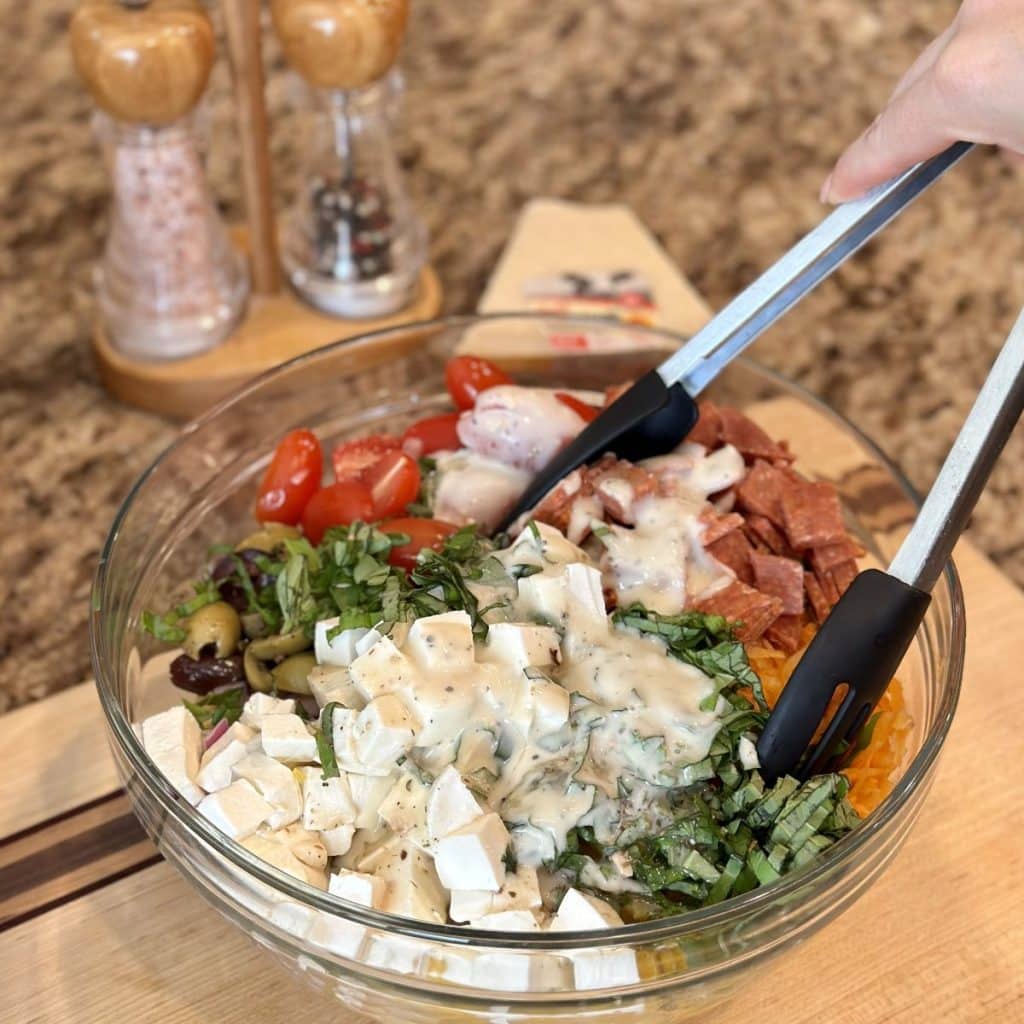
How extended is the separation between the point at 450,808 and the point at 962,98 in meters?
0.77

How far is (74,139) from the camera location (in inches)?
98.7

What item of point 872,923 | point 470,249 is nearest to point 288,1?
point 470,249

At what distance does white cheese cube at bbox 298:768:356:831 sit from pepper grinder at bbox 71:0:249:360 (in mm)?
1010

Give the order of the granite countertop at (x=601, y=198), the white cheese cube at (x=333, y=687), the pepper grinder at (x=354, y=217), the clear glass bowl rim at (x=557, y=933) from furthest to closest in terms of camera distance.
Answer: the pepper grinder at (x=354, y=217) < the granite countertop at (x=601, y=198) < the white cheese cube at (x=333, y=687) < the clear glass bowl rim at (x=557, y=933)

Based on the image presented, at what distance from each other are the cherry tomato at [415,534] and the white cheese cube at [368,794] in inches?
11.9

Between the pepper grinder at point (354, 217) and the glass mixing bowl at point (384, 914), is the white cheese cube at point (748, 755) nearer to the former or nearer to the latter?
the glass mixing bowl at point (384, 914)

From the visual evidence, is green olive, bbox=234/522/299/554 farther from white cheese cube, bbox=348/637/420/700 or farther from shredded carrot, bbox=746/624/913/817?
shredded carrot, bbox=746/624/913/817

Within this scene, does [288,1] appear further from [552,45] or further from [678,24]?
[678,24]

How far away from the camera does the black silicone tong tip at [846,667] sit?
45.6 inches

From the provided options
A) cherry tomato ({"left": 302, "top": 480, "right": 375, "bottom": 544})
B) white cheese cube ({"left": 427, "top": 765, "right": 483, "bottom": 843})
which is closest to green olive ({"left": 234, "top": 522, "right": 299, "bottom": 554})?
cherry tomato ({"left": 302, "top": 480, "right": 375, "bottom": 544})

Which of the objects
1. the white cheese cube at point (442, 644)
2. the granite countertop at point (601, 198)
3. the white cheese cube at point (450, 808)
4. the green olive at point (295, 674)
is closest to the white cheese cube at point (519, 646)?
the white cheese cube at point (442, 644)

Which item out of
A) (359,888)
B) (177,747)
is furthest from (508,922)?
(177,747)

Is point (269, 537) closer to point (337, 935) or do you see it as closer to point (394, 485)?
point (394, 485)

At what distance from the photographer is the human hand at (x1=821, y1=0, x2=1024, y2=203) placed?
1103 mm
